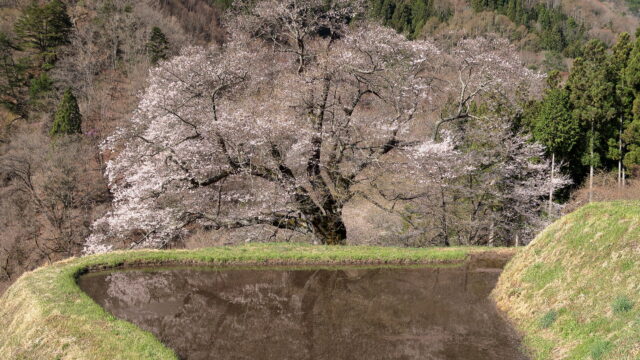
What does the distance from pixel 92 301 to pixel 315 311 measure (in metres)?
4.28

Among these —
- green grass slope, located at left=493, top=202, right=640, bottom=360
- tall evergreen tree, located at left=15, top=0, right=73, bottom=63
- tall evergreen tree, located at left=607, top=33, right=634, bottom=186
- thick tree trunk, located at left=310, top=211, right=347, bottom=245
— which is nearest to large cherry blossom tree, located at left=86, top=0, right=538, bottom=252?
thick tree trunk, located at left=310, top=211, right=347, bottom=245

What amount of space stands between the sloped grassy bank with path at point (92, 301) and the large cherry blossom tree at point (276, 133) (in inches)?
90.2

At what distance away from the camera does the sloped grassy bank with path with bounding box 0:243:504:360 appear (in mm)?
6809

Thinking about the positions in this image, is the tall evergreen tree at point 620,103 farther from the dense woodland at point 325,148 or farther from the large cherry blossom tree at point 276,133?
the large cherry blossom tree at point 276,133

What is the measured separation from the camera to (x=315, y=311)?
852 cm

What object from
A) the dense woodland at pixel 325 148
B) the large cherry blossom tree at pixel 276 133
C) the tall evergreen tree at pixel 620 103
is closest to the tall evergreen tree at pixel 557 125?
the dense woodland at pixel 325 148

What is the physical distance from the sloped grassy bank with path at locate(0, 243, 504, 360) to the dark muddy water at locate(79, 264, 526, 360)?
44 cm

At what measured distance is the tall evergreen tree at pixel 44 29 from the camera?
4906 cm

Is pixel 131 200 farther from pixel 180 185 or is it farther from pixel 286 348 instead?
pixel 286 348

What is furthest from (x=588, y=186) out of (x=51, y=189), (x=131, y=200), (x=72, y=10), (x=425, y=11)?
(x=72, y=10)

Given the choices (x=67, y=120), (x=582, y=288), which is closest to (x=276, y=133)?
(x=582, y=288)

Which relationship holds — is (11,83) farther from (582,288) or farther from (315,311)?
(582,288)

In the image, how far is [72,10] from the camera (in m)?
59.6

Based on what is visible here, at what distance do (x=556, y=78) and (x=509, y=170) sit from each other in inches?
827
